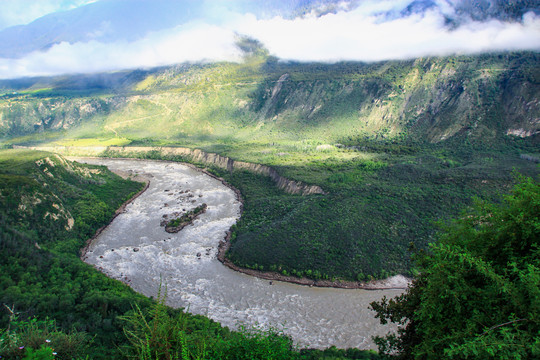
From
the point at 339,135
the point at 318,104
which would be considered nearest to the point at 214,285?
the point at 339,135

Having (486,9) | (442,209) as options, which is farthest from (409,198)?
(486,9)

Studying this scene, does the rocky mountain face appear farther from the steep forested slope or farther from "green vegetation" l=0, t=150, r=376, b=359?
"green vegetation" l=0, t=150, r=376, b=359

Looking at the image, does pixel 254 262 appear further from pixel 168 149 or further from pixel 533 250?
pixel 168 149

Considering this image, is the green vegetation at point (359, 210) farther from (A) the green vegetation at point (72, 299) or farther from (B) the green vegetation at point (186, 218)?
(A) the green vegetation at point (72, 299)

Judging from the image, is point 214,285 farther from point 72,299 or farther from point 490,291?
point 490,291

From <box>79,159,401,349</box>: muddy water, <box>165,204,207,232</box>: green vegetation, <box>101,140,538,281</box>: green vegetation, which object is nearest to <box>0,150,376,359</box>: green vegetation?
<box>79,159,401,349</box>: muddy water
